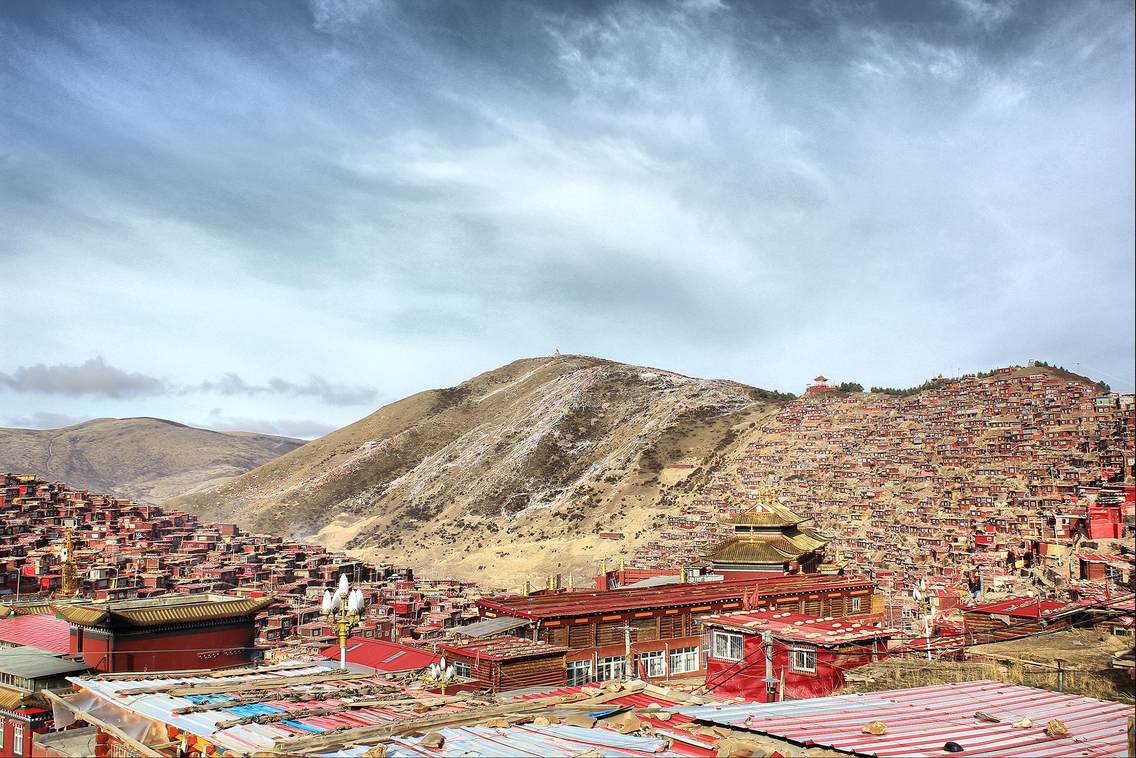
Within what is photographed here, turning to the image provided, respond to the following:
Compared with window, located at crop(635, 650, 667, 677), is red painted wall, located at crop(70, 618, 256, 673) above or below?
above

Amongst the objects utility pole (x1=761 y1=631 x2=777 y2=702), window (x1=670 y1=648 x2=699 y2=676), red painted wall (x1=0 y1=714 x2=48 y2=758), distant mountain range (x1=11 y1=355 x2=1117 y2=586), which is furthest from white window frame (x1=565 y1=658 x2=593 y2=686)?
distant mountain range (x1=11 y1=355 x2=1117 y2=586)

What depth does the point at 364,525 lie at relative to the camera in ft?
341

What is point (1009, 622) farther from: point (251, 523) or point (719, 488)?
point (251, 523)

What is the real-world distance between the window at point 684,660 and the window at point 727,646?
31.6ft

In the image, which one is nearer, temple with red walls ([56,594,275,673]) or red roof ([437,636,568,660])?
temple with red walls ([56,594,275,673])

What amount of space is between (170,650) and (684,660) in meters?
15.8

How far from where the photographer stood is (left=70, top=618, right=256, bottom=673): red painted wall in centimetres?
2072

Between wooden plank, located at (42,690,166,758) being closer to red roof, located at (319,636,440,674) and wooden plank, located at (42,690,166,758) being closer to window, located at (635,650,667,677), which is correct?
red roof, located at (319,636,440,674)

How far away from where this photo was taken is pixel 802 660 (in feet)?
58.9

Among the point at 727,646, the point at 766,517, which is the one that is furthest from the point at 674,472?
the point at 727,646

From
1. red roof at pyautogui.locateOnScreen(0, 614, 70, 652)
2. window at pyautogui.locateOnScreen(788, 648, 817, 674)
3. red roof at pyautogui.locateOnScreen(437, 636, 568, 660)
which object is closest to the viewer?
window at pyautogui.locateOnScreen(788, 648, 817, 674)

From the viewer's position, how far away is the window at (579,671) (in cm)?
2675

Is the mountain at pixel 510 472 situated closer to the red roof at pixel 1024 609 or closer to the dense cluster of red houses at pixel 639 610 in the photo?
the dense cluster of red houses at pixel 639 610

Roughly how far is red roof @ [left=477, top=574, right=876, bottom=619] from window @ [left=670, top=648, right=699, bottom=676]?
154 centimetres
